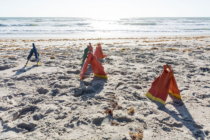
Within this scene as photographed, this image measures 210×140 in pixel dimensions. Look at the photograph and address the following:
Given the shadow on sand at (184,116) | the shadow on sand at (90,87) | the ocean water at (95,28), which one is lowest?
the shadow on sand at (184,116)

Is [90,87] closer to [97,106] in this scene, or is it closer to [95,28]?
[97,106]

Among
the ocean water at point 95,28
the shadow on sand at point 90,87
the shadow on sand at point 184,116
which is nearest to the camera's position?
the shadow on sand at point 184,116

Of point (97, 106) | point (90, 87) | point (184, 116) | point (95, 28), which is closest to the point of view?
point (184, 116)

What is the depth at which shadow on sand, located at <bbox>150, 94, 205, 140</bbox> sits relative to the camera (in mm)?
2529

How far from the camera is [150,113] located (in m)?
3.10

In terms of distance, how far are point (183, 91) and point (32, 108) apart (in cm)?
391

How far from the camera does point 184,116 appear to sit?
296 centimetres

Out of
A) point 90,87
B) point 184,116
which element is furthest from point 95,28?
point 184,116

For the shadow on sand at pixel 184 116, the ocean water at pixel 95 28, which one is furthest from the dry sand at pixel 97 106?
the ocean water at pixel 95 28

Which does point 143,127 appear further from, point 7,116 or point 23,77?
point 23,77

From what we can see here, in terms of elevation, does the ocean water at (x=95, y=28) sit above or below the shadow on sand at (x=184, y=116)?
above

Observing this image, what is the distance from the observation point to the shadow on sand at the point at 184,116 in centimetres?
253

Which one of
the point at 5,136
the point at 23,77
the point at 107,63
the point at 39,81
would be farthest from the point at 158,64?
the point at 5,136

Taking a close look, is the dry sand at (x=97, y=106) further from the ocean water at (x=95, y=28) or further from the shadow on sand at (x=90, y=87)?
the ocean water at (x=95, y=28)
